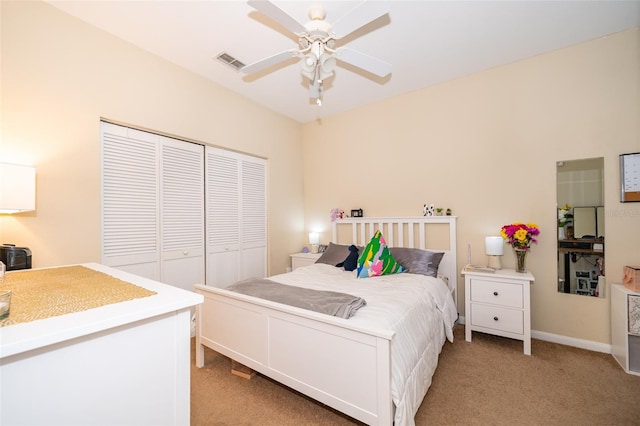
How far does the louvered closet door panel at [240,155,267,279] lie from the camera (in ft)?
12.1

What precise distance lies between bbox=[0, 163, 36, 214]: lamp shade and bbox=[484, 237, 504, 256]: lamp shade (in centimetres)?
373

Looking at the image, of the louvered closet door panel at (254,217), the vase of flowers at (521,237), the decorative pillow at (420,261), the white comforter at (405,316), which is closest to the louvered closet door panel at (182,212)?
the louvered closet door panel at (254,217)

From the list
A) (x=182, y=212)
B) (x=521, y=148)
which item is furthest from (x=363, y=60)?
(x=182, y=212)

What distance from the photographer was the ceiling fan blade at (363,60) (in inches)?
79.6

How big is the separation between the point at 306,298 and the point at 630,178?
2.98 meters

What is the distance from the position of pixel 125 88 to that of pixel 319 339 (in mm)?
2773

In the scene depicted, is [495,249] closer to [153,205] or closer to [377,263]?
[377,263]

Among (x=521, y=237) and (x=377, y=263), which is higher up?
(x=521, y=237)

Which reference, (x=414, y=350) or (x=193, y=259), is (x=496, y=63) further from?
(x=193, y=259)

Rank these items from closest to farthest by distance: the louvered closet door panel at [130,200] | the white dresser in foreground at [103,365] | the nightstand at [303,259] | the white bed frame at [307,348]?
1. the white dresser in foreground at [103,365]
2. the white bed frame at [307,348]
3. the louvered closet door panel at [130,200]
4. the nightstand at [303,259]

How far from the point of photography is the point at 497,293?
8.43ft

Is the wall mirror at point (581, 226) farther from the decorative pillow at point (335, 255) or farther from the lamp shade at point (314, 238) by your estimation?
the lamp shade at point (314, 238)

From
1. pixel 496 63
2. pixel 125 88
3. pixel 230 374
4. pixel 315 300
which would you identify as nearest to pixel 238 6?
pixel 125 88

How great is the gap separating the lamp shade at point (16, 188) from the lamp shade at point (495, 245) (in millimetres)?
3731
